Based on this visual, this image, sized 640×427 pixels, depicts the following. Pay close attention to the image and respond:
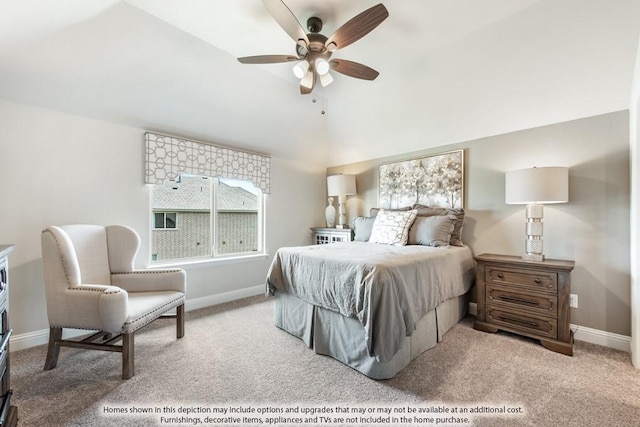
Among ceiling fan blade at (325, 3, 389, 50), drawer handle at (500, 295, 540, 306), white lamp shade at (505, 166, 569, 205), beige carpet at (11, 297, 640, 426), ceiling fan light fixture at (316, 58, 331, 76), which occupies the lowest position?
beige carpet at (11, 297, 640, 426)

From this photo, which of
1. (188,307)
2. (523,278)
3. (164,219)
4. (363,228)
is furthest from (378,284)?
(164,219)

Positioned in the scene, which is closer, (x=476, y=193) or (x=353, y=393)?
(x=353, y=393)

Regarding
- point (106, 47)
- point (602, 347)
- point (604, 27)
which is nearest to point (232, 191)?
point (106, 47)

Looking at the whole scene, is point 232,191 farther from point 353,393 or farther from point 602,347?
point 602,347

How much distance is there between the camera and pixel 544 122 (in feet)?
8.64

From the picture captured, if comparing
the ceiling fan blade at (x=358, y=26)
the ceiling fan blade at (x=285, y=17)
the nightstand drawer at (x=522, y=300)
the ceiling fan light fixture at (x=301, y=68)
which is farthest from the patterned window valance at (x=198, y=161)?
the nightstand drawer at (x=522, y=300)

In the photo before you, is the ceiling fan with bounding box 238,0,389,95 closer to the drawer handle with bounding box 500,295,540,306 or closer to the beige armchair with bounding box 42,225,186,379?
the beige armchair with bounding box 42,225,186,379

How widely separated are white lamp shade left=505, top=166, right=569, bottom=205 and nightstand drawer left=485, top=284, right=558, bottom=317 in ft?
2.71

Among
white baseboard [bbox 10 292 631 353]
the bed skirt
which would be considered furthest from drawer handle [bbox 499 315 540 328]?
white baseboard [bbox 10 292 631 353]

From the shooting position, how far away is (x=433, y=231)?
291 cm

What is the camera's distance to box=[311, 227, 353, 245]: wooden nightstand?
4.03 meters

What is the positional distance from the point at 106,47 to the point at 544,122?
13.3 ft

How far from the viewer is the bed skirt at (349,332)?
189cm

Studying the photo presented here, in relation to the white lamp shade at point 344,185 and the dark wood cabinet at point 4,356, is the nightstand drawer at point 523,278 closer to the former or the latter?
the white lamp shade at point 344,185
